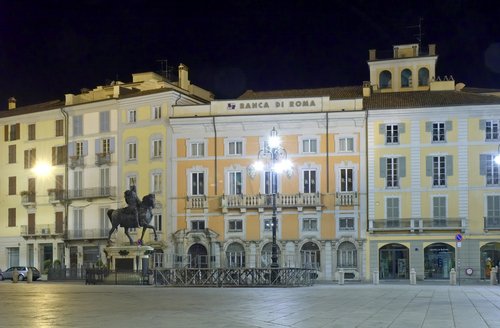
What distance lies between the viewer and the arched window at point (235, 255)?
2625 inches

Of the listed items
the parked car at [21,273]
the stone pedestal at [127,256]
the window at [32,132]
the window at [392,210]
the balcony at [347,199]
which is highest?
the window at [32,132]

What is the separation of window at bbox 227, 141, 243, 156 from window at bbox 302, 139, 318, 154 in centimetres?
522

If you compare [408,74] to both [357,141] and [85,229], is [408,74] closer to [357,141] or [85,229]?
[357,141]

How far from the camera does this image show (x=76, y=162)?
7362 cm

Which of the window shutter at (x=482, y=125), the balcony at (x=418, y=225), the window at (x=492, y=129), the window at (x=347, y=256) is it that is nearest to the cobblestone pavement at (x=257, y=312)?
the balcony at (x=418, y=225)

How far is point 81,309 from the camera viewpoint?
25812mm

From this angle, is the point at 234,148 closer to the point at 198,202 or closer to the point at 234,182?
the point at 234,182

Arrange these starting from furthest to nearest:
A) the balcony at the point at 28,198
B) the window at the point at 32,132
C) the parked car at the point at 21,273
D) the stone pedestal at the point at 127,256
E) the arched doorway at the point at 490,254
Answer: the window at the point at 32,132, the balcony at the point at 28,198, the parked car at the point at 21,273, the arched doorway at the point at 490,254, the stone pedestal at the point at 127,256

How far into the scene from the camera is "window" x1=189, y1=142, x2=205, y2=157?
225 ft

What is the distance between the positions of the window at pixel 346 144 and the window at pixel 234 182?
8.58 metres

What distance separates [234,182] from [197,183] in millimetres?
3145

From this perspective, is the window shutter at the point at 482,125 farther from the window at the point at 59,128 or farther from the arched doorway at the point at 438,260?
the window at the point at 59,128

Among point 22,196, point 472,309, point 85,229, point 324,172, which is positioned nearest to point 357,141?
point 324,172

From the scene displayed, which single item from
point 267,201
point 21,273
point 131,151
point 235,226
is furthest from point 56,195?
point 267,201
